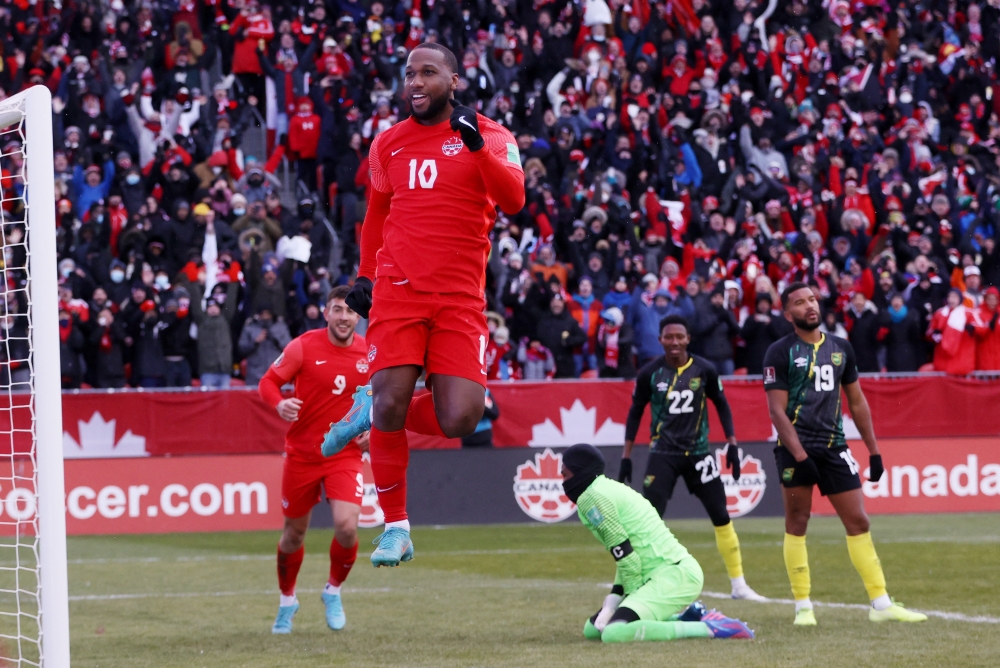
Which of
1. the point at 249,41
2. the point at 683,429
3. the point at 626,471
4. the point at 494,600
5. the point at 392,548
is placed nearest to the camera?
the point at 392,548

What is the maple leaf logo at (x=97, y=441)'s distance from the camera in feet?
54.6

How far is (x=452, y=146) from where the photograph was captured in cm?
648

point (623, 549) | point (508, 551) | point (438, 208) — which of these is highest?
point (438, 208)

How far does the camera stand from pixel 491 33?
79.9ft

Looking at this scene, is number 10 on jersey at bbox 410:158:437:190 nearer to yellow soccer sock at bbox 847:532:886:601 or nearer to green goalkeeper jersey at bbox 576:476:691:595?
green goalkeeper jersey at bbox 576:476:691:595

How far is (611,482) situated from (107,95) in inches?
569

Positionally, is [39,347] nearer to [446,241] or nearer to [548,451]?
[446,241]

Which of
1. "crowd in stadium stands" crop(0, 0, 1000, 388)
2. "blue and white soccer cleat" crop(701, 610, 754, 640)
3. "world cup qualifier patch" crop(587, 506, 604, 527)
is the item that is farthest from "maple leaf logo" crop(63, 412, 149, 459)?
"blue and white soccer cleat" crop(701, 610, 754, 640)

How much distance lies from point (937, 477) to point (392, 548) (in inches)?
543

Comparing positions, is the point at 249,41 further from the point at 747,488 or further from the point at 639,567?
the point at 639,567

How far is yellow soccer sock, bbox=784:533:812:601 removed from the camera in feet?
32.8

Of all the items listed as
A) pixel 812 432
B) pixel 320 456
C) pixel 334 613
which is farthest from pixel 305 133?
Result: pixel 812 432

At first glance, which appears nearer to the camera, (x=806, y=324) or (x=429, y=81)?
(x=429, y=81)

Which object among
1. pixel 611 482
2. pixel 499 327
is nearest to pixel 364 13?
pixel 499 327
